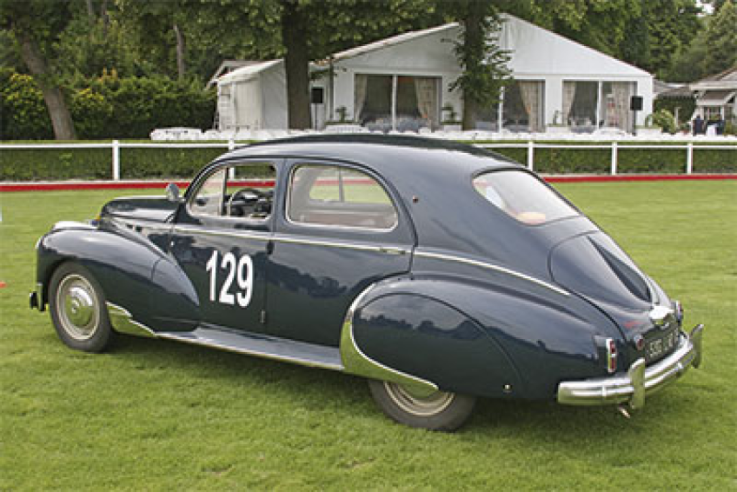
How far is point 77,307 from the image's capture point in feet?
20.5

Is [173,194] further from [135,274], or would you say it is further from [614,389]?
[614,389]

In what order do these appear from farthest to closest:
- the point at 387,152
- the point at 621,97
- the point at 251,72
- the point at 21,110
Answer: the point at 621,97 → the point at 21,110 → the point at 251,72 → the point at 387,152

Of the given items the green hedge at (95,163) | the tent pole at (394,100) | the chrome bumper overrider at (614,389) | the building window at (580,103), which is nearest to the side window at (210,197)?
the chrome bumper overrider at (614,389)

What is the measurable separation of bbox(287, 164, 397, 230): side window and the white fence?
14.3 m

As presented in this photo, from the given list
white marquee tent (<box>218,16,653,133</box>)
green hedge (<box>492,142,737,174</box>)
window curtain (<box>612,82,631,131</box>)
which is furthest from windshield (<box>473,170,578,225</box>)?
window curtain (<box>612,82,631,131</box>)

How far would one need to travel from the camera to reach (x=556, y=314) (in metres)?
4.38

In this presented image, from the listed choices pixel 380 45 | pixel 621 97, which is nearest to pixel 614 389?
pixel 380 45

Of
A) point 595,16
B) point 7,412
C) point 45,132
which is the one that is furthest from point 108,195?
point 595,16

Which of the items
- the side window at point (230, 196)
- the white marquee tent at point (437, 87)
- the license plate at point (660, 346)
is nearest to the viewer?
the license plate at point (660, 346)

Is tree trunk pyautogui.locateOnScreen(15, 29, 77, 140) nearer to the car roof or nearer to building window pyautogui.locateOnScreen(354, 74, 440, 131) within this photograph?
building window pyautogui.locateOnScreen(354, 74, 440, 131)

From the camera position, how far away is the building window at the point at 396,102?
29.0m

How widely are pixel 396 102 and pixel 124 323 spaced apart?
963 inches

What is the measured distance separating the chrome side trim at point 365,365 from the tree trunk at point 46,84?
24.5 m

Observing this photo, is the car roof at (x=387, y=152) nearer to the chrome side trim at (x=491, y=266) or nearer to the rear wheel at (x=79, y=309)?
the chrome side trim at (x=491, y=266)
